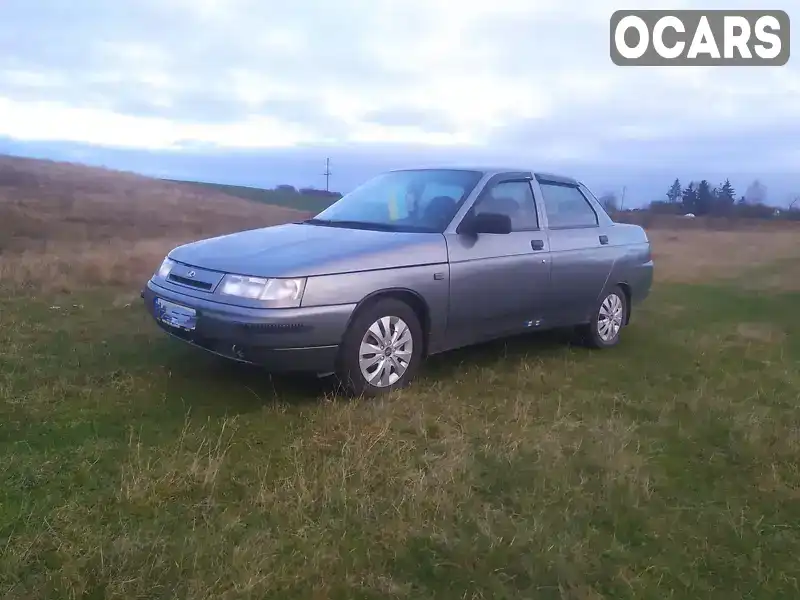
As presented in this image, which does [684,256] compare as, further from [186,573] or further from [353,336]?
[186,573]

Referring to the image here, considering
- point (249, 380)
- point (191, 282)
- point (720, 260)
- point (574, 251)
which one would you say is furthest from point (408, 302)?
point (720, 260)

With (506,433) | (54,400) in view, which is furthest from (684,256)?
(54,400)

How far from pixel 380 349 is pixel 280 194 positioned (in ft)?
163

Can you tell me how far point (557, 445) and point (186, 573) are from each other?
7.23ft

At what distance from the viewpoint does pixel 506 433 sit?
4137 mm

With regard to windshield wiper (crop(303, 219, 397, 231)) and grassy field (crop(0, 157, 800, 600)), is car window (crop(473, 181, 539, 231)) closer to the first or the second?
windshield wiper (crop(303, 219, 397, 231))

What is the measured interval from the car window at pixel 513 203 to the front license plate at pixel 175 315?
2.22 m

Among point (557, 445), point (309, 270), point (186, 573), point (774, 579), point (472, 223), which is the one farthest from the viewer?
point (472, 223)

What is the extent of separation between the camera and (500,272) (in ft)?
17.4

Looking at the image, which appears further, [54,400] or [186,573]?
[54,400]

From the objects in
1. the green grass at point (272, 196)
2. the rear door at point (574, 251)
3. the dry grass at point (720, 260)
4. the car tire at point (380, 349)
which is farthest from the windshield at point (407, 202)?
the green grass at point (272, 196)

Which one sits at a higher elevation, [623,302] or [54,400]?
[623,302]

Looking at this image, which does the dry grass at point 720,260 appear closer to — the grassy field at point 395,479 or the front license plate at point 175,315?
the grassy field at point 395,479

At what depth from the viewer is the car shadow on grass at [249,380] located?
4473mm
